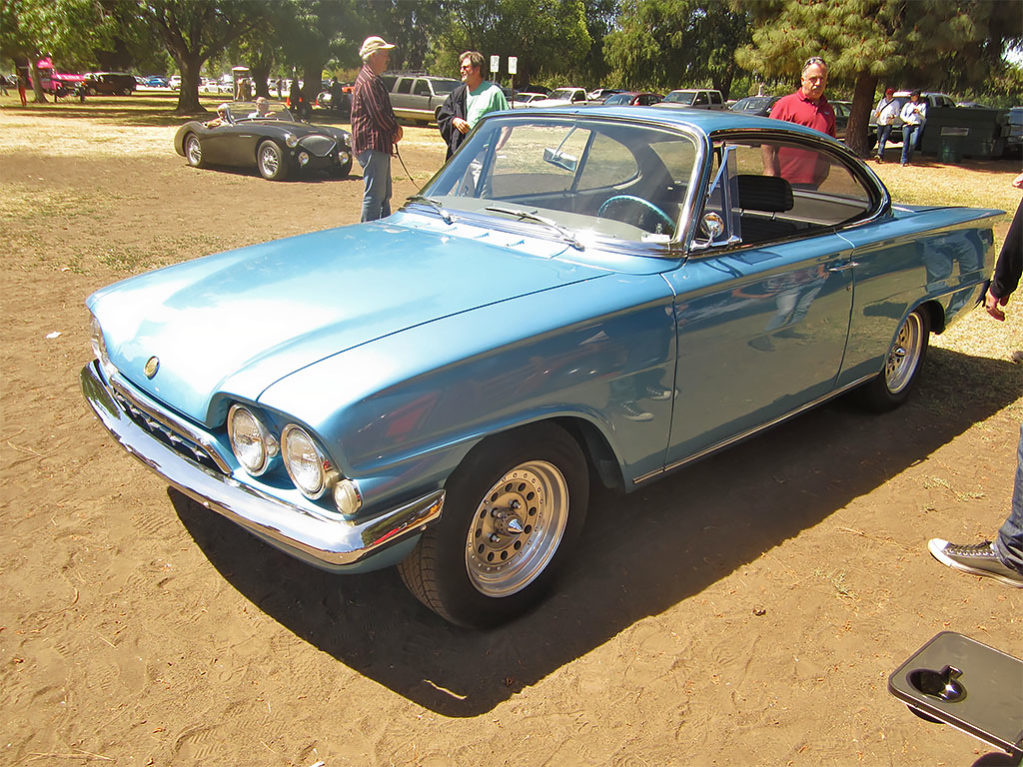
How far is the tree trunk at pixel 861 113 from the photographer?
19.9 m

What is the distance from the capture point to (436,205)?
3.87 meters

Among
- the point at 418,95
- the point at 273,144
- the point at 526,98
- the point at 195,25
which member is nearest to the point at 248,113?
the point at 273,144

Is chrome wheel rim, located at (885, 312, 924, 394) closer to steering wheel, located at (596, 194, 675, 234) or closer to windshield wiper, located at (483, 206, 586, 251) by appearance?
steering wheel, located at (596, 194, 675, 234)

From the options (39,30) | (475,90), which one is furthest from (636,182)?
(39,30)

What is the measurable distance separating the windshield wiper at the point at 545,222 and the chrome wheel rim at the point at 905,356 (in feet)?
7.29

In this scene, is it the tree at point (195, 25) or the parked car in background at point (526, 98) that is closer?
the tree at point (195, 25)

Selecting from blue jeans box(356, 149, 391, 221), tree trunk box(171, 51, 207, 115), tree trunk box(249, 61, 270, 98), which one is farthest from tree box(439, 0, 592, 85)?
blue jeans box(356, 149, 391, 221)

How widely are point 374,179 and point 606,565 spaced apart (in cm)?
492

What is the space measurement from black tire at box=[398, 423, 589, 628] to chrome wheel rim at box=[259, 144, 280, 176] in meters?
11.8

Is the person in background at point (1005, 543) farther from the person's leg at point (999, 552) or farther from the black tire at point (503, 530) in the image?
the black tire at point (503, 530)

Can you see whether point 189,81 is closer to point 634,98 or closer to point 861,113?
point 634,98

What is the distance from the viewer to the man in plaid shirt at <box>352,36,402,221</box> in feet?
23.2

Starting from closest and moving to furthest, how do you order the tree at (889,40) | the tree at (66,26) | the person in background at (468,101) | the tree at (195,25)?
the person in background at (468,101), the tree at (889,40), the tree at (66,26), the tree at (195,25)

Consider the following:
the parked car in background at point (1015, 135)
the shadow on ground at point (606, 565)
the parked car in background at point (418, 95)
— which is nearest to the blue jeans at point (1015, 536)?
the shadow on ground at point (606, 565)
